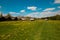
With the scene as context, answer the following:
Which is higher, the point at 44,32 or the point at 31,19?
the point at 31,19

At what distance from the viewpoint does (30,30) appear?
10.4 ft

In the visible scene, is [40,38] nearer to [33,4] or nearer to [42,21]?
[42,21]

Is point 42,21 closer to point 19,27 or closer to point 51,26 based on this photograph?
point 51,26

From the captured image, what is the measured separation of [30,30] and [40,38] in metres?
0.27

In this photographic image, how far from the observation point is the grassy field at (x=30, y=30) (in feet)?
10.2

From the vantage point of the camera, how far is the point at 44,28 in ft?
10.5

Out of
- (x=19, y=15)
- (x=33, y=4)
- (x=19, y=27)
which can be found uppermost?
(x=33, y=4)

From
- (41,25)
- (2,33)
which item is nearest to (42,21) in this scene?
(41,25)

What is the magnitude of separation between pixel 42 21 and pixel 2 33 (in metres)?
0.87

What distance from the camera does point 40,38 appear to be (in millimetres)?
3078

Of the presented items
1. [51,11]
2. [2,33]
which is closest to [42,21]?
[51,11]

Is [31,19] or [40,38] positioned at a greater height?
[31,19]

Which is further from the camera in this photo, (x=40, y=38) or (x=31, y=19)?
(x=31, y=19)

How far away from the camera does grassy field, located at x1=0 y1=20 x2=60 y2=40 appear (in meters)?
3.10
